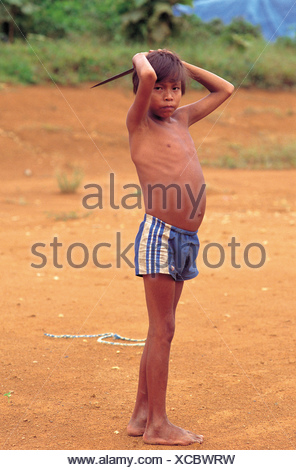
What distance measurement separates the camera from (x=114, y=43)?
16.9 meters

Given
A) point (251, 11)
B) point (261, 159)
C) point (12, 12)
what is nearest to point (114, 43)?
point (12, 12)

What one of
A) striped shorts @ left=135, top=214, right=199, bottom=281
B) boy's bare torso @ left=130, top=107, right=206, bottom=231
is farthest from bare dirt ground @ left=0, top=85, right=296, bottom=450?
boy's bare torso @ left=130, top=107, right=206, bottom=231

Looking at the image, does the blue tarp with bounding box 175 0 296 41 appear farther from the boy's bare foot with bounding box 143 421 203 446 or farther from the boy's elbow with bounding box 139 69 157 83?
the boy's bare foot with bounding box 143 421 203 446

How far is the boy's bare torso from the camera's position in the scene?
2289 mm

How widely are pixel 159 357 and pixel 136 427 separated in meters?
0.37

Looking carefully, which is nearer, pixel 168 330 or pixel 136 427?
pixel 168 330

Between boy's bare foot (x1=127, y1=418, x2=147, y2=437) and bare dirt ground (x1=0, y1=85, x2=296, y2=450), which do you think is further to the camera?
bare dirt ground (x1=0, y1=85, x2=296, y2=450)

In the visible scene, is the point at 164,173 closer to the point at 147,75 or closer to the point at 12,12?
the point at 147,75

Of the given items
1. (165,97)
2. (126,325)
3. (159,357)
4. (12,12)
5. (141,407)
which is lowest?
(12,12)

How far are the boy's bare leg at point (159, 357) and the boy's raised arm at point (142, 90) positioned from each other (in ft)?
2.06

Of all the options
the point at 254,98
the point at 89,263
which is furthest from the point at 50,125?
the point at 89,263

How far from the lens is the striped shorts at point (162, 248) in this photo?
2268 mm

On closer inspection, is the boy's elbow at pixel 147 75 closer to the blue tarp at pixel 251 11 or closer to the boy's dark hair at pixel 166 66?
the boy's dark hair at pixel 166 66

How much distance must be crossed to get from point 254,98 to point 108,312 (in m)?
12.5
